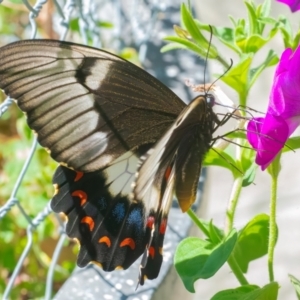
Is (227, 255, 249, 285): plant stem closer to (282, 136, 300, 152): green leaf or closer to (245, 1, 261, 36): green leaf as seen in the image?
(282, 136, 300, 152): green leaf

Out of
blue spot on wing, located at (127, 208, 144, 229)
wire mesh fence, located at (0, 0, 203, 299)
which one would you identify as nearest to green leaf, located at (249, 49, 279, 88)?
blue spot on wing, located at (127, 208, 144, 229)

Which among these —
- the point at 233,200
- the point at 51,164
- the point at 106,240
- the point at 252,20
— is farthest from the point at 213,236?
the point at 51,164

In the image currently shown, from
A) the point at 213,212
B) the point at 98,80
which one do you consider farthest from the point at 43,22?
the point at 98,80

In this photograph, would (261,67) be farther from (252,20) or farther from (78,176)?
(78,176)

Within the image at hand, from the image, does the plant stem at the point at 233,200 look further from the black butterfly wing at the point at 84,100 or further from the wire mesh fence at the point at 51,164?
the wire mesh fence at the point at 51,164

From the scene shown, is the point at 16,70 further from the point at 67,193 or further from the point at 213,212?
the point at 213,212

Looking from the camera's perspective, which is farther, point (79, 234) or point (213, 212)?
point (213, 212)
